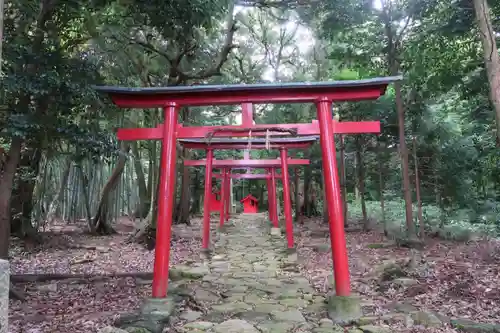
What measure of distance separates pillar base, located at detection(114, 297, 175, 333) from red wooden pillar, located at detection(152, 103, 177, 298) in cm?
19

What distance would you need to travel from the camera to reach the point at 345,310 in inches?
185

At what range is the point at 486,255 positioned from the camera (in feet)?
23.2

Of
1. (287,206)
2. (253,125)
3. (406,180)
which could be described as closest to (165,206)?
(253,125)

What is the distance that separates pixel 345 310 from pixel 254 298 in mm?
1577

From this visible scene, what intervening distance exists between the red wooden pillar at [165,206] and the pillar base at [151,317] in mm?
190

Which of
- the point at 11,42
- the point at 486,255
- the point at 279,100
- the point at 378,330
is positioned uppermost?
the point at 11,42

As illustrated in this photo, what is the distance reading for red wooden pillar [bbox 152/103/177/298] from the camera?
5.12 metres

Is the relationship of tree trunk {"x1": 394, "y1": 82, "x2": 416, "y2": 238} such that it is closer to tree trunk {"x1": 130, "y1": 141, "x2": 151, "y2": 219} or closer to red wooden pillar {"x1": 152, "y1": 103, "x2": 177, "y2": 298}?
red wooden pillar {"x1": 152, "y1": 103, "x2": 177, "y2": 298}

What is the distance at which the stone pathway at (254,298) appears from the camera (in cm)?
455

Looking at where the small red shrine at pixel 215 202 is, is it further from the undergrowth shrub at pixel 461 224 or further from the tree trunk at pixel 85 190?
the undergrowth shrub at pixel 461 224

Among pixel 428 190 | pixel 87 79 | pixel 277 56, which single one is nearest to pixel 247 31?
pixel 277 56

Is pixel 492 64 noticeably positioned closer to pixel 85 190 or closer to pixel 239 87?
pixel 239 87

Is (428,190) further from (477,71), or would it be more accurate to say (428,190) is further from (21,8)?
(21,8)

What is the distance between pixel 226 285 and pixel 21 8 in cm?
535
